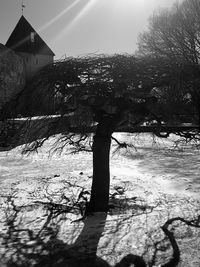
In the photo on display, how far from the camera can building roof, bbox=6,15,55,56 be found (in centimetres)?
4638

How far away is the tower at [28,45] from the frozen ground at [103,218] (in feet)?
114

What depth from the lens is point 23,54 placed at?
46.0 m

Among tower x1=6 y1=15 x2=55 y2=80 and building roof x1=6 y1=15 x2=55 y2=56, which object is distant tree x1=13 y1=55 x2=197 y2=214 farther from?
building roof x1=6 y1=15 x2=55 y2=56

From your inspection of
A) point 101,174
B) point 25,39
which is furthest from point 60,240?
point 25,39

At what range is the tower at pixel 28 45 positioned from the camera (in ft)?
151

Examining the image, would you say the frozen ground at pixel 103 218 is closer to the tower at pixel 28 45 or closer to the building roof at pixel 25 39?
the tower at pixel 28 45

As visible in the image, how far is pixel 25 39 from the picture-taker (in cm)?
4662

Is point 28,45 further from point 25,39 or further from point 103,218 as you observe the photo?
point 103,218

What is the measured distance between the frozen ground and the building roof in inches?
1401

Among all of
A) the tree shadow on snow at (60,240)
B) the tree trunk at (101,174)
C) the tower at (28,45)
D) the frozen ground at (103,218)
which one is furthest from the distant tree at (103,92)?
the tower at (28,45)

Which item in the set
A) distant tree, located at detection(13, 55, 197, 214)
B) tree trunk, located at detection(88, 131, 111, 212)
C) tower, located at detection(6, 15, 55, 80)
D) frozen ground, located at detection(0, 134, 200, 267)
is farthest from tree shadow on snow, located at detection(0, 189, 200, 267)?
tower, located at detection(6, 15, 55, 80)

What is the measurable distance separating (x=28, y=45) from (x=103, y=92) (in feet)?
136

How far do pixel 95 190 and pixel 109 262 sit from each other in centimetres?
226

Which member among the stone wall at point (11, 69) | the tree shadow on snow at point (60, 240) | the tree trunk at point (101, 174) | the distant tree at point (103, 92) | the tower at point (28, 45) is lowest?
the tree shadow on snow at point (60, 240)
